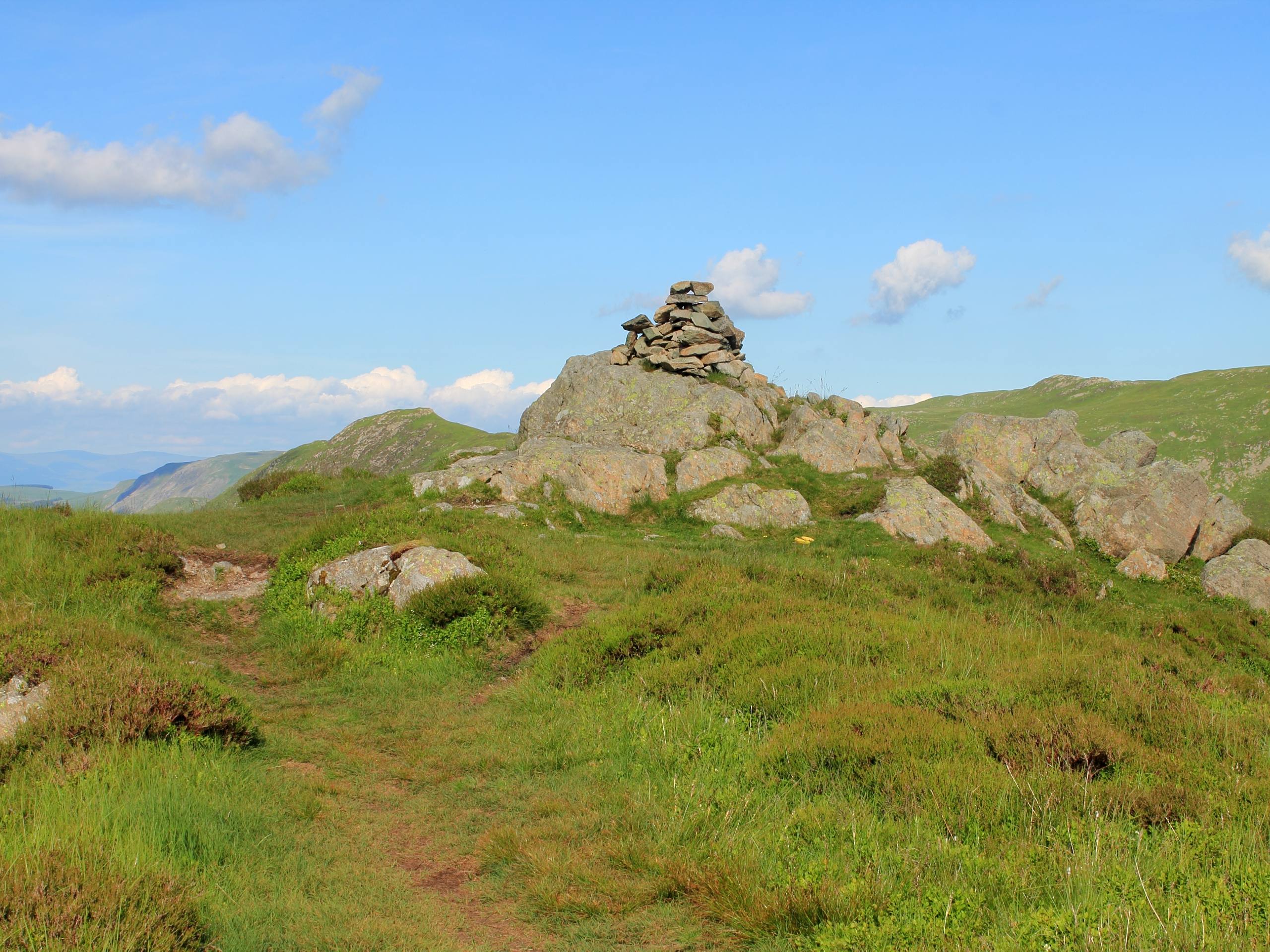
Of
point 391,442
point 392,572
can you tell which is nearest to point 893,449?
point 392,572

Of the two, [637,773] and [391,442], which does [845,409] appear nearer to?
[637,773]

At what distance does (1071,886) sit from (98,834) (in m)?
6.88

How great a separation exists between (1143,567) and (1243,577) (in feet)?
8.51

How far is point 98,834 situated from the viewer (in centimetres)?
558

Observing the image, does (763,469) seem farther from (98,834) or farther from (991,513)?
(98,834)

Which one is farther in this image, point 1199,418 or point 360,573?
point 1199,418

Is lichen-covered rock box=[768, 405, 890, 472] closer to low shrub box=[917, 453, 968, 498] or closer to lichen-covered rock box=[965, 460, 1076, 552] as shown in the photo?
low shrub box=[917, 453, 968, 498]

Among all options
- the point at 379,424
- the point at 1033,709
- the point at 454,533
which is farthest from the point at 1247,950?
the point at 379,424

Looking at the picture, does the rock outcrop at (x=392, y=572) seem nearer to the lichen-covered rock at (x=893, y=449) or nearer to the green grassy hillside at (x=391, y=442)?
the lichen-covered rock at (x=893, y=449)

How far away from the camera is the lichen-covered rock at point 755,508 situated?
2498cm

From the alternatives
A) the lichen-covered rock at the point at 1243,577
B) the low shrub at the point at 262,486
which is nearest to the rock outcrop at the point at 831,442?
the lichen-covered rock at the point at 1243,577

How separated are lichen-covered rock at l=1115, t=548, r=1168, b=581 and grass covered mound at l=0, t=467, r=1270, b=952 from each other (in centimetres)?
794

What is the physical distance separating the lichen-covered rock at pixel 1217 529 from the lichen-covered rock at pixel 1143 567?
221 centimetres

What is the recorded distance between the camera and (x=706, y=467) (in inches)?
1083
